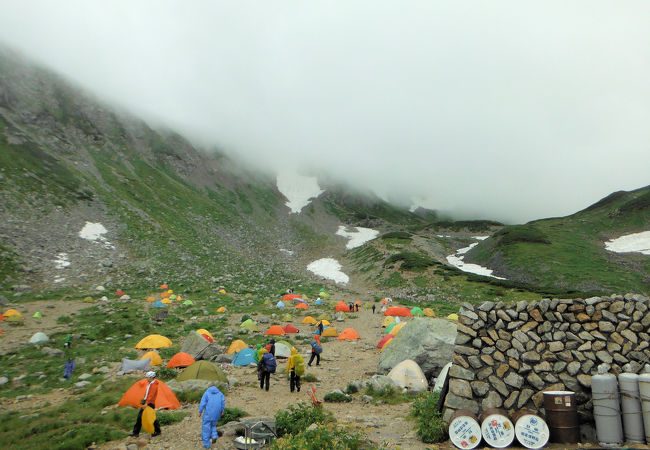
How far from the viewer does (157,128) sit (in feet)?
446

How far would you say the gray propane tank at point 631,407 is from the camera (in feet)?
26.8

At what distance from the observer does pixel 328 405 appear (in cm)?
1357

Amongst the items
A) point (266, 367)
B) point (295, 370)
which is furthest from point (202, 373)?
point (295, 370)

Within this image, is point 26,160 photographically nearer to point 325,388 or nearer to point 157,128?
point 157,128

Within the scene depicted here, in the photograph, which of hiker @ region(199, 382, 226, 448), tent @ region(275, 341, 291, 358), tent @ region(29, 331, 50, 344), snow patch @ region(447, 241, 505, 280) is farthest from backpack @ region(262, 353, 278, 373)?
snow patch @ region(447, 241, 505, 280)

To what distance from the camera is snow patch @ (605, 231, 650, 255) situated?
86.6m

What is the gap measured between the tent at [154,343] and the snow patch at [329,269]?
52736 mm

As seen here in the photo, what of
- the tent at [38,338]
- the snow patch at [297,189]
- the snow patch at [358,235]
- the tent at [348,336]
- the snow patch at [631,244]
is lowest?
the tent at [348,336]

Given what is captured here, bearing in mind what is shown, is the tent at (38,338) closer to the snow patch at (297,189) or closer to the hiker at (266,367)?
the hiker at (266,367)

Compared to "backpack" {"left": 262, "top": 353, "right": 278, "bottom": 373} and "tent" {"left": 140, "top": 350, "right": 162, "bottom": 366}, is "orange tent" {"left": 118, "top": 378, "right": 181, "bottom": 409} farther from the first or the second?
"tent" {"left": 140, "top": 350, "right": 162, "bottom": 366}

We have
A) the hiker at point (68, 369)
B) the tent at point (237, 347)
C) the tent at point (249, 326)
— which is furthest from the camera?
the tent at point (249, 326)

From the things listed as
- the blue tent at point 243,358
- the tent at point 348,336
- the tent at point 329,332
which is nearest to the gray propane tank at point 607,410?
the blue tent at point 243,358

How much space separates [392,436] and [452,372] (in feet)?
8.31

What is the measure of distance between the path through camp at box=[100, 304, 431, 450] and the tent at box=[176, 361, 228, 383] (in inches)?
38.4
